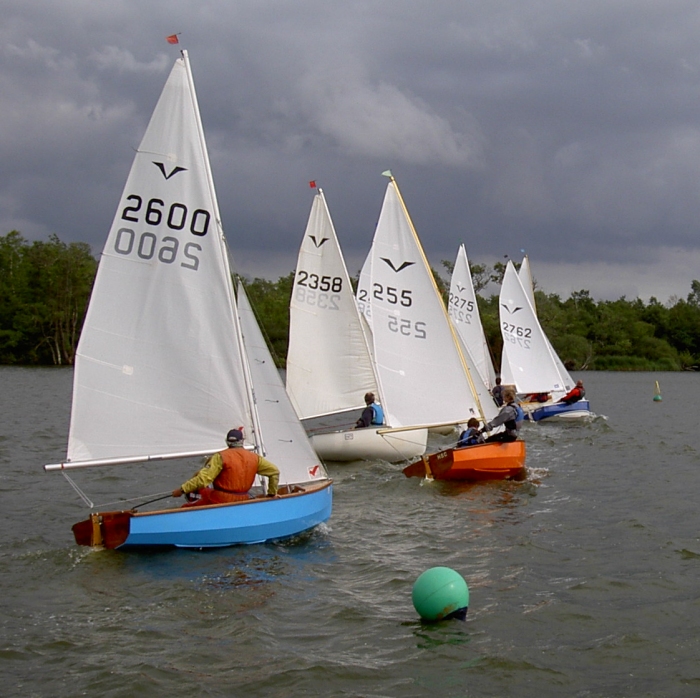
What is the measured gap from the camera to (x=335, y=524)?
40.3 ft

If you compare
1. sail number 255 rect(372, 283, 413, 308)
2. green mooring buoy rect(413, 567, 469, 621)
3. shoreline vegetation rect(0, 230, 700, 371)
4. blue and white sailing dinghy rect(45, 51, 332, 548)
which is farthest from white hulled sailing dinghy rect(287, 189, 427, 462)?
shoreline vegetation rect(0, 230, 700, 371)

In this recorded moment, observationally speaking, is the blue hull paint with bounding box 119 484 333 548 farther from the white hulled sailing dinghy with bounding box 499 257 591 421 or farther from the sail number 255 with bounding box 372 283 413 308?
the white hulled sailing dinghy with bounding box 499 257 591 421

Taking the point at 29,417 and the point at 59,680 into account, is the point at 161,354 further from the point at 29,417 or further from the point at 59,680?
the point at 29,417

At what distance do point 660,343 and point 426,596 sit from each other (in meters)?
93.4

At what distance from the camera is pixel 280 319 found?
267 feet

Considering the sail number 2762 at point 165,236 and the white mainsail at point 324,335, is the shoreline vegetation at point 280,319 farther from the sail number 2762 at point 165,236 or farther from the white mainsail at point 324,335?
the sail number 2762 at point 165,236

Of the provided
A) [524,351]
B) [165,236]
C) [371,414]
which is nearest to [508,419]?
[371,414]

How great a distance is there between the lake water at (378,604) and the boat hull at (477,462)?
340 millimetres

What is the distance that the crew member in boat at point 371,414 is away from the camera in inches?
727

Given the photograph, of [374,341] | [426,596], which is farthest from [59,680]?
[374,341]

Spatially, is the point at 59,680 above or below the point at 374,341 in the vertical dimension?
below

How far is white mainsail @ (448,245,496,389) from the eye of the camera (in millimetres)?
30547

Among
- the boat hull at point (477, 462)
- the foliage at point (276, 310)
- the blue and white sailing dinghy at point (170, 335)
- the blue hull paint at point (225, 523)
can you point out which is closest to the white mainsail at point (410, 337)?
the boat hull at point (477, 462)

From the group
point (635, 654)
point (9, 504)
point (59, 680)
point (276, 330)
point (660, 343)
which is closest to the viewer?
point (59, 680)
